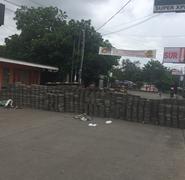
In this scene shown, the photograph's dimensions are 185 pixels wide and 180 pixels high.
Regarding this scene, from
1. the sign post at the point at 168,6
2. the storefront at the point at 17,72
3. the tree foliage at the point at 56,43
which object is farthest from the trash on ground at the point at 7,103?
the tree foliage at the point at 56,43

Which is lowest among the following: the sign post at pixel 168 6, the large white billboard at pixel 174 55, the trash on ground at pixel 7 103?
the trash on ground at pixel 7 103

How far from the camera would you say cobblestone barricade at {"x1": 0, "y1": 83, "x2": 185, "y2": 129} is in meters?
16.8

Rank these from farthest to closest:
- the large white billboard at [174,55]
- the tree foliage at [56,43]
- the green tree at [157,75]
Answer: the green tree at [157,75]
the tree foliage at [56,43]
the large white billboard at [174,55]

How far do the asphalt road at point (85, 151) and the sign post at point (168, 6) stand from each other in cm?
461

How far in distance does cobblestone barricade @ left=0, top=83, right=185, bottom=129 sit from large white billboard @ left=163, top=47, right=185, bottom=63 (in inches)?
622

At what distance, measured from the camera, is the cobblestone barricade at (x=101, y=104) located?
16828mm

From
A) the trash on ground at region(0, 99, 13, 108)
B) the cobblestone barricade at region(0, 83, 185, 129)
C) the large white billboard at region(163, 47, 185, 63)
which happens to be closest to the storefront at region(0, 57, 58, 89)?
the trash on ground at region(0, 99, 13, 108)

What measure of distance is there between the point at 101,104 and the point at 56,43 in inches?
767

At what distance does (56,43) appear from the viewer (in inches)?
1437

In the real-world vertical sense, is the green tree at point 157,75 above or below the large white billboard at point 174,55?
below

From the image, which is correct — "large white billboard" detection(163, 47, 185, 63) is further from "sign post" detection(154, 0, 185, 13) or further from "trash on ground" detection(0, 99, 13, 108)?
"sign post" detection(154, 0, 185, 13)

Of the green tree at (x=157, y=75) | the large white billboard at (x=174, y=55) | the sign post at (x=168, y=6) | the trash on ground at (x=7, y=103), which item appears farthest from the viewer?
the green tree at (x=157, y=75)

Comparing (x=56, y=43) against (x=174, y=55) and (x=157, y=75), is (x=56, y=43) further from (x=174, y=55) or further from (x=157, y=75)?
(x=157, y=75)

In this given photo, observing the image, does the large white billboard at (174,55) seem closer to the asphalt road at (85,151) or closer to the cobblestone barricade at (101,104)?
the cobblestone barricade at (101,104)
